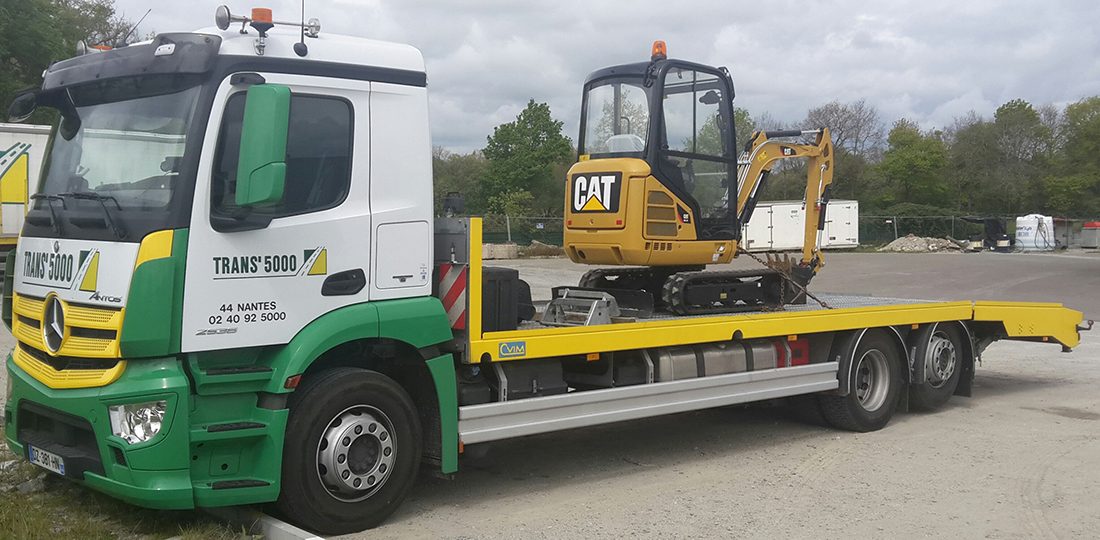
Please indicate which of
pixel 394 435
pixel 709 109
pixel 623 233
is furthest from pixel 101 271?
pixel 709 109

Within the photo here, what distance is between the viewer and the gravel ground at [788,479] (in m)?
6.14

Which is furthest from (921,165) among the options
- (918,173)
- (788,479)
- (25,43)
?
(788,479)

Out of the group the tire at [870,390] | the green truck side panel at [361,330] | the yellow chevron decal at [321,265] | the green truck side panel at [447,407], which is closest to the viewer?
the green truck side panel at [361,330]

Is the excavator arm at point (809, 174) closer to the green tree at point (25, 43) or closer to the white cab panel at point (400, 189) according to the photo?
the white cab panel at point (400, 189)

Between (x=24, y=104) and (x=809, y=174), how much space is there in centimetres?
759

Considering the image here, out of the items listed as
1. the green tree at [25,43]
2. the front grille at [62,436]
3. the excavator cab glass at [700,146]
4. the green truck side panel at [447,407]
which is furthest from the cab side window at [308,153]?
the green tree at [25,43]

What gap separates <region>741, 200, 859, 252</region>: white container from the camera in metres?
42.8

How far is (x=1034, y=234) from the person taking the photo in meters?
50.2

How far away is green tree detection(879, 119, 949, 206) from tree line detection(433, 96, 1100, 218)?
2.7 inches

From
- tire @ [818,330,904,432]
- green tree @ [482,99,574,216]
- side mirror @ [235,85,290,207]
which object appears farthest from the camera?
green tree @ [482,99,574,216]

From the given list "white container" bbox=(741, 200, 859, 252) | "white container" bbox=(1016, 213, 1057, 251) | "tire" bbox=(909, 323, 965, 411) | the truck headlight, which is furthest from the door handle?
"white container" bbox=(1016, 213, 1057, 251)

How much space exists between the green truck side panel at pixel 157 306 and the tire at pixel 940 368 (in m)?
7.42

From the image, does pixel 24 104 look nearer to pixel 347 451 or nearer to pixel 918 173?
pixel 347 451

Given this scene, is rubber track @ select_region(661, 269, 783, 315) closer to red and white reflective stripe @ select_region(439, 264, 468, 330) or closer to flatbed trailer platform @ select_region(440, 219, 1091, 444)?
flatbed trailer platform @ select_region(440, 219, 1091, 444)
